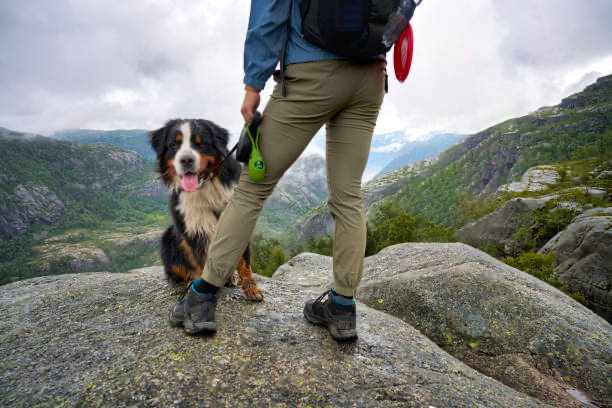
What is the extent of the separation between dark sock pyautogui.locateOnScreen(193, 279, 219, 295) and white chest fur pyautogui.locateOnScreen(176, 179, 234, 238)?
3.56 feet

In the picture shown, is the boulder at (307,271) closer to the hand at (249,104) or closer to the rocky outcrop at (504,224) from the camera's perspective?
the hand at (249,104)

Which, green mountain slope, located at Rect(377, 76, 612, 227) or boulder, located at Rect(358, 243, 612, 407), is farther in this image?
green mountain slope, located at Rect(377, 76, 612, 227)

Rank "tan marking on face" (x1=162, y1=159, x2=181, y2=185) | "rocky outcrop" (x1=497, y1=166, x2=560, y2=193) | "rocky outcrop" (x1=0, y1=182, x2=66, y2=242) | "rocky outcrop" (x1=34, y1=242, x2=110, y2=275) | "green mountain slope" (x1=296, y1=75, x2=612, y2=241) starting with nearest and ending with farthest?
"tan marking on face" (x1=162, y1=159, x2=181, y2=185)
"rocky outcrop" (x1=497, y1=166, x2=560, y2=193)
"green mountain slope" (x1=296, y1=75, x2=612, y2=241)
"rocky outcrop" (x1=34, y1=242, x2=110, y2=275)
"rocky outcrop" (x1=0, y1=182, x2=66, y2=242)

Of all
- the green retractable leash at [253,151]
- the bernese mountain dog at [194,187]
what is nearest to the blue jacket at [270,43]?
the green retractable leash at [253,151]

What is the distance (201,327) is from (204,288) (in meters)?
0.34

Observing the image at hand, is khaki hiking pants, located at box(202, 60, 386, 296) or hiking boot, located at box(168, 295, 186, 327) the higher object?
khaki hiking pants, located at box(202, 60, 386, 296)

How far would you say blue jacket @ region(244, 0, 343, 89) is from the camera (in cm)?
208

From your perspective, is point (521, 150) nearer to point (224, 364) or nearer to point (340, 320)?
point (340, 320)

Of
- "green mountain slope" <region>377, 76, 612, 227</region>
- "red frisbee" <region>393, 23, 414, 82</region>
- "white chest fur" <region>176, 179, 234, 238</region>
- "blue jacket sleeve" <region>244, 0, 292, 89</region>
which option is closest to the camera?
"blue jacket sleeve" <region>244, 0, 292, 89</region>

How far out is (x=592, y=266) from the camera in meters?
14.9

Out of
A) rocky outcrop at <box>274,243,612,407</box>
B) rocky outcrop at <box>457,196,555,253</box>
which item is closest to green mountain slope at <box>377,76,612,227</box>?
rocky outcrop at <box>457,196,555,253</box>

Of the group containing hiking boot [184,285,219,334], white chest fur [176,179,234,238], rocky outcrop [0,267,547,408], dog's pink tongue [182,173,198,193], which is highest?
dog's pink tongue [182,173,198,193]

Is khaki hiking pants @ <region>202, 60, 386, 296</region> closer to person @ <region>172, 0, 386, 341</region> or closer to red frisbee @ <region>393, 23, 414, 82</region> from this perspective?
person @ <region>172, 0, 386, 341</region>

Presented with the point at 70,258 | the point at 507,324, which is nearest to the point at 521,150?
the point at 507,324
